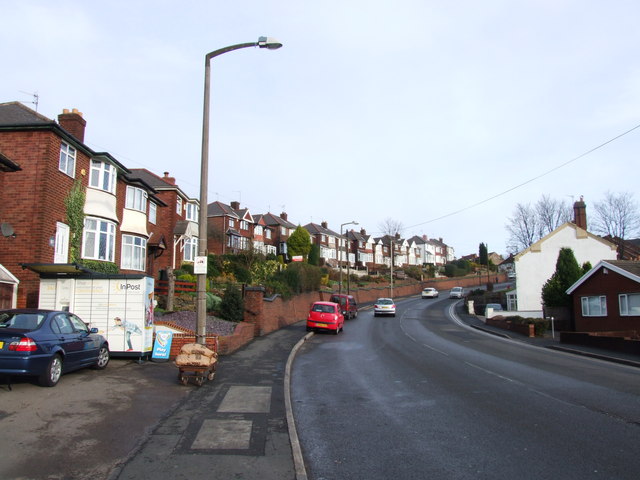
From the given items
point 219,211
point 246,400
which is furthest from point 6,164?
point 219,211

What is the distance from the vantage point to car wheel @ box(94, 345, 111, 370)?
37.7ft

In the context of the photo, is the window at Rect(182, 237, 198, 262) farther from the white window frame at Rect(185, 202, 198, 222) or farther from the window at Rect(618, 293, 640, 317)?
the window at Rect(618, 293, 640, 317)

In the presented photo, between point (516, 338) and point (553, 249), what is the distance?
59.5ft

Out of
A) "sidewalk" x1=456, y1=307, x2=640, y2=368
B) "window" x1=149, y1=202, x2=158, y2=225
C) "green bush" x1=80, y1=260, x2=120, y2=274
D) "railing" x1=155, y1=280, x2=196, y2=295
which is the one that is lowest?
"sidewalk" x1=456, y1=307, x2=640, y2=368

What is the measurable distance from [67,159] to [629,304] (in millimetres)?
27898

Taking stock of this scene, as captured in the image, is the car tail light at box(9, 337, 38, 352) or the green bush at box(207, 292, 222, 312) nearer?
the car tail light at box(9, 337, 38, 352)

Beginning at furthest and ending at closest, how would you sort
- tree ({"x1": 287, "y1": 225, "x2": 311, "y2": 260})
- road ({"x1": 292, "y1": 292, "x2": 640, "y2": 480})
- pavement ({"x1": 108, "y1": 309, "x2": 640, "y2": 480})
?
1. tree ({"x1": 287, "y1": 225, "x2": 311, "y2": 260})
2. road ({"x1": 292, "y1": 292, "x2": 640, "y2": 480})
3. pavement ({"x1": 108, "y1": 309, "x2": 640, "y2": 480})

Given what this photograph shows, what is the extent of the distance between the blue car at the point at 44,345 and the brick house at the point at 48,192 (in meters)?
7.88

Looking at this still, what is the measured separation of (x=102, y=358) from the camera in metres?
11.7

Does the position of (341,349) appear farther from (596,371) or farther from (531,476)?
(531,476)

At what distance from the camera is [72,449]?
605 centimetres

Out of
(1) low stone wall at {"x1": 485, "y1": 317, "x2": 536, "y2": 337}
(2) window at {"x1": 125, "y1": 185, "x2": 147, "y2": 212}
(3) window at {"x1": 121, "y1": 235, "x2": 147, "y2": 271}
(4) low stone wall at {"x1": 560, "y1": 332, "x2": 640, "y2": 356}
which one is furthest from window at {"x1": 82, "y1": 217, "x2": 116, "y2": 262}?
(1) low stone wall at {"x1": 485, "y1": 317, "x2": 536, "y2": 337}

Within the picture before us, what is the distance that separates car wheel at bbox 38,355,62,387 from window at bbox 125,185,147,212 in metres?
18.8

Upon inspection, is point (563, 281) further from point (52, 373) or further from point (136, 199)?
point (52, 373)
